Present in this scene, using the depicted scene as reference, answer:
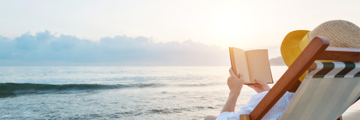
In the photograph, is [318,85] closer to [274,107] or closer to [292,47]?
[274,107]

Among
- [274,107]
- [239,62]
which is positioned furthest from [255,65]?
[274,107]

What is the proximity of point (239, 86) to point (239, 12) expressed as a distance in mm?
9007

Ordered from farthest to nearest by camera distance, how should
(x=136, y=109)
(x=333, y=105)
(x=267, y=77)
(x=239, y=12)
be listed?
(x=239, y=12), (x=136, y=109), (x=267, y=77), (x=333, y=105)

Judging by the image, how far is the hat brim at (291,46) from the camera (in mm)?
1436

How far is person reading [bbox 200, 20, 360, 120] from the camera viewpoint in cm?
103

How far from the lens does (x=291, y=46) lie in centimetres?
148

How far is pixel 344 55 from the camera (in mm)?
977

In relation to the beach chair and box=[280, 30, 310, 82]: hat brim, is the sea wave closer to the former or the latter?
box=[280, 30, 310, 82]: hat brim

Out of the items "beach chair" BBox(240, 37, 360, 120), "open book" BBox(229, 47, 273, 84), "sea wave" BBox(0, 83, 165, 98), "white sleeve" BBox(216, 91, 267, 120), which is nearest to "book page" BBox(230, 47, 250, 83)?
"open book" BBox(229, 47, 273, 84)

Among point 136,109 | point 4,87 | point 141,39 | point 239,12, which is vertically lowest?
point 136,109

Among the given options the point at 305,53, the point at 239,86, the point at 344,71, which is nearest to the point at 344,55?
the point at 344,71

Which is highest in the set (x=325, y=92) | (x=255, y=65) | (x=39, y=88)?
(x=255, y=65)

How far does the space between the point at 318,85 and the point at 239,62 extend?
54 cm

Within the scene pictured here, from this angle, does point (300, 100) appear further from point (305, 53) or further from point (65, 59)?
point (65, 59)
